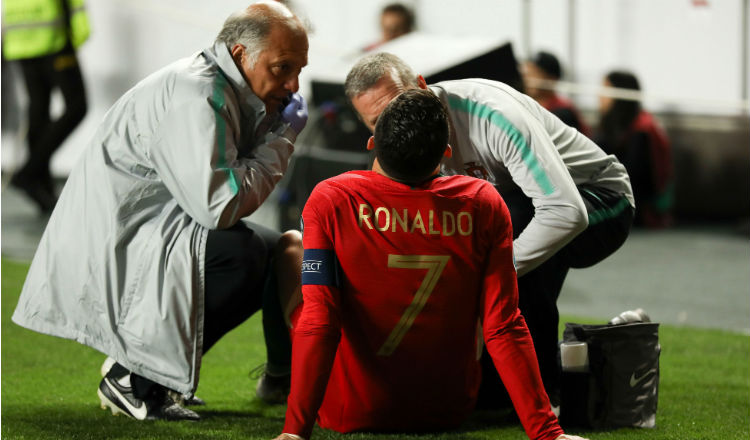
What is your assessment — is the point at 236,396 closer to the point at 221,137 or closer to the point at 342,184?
the point at 221,137

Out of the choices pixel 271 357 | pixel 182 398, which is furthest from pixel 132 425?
pixel 271 357

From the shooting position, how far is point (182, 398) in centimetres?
279

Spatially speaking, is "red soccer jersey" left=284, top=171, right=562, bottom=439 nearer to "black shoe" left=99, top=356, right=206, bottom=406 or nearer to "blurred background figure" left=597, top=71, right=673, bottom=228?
"black shoe" left=99, top=356, right=206, bottom=406

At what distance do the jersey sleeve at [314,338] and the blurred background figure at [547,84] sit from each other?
14.6 ft

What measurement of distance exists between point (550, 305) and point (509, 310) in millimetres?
532

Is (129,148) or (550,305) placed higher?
(129,148)

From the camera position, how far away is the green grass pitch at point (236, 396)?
249cm

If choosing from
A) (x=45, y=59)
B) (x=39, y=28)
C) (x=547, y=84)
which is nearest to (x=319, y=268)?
(x=547, y=84)

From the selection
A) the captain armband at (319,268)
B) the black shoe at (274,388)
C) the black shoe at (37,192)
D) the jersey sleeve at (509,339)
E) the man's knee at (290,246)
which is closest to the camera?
the jersey sleeve at (509,339)

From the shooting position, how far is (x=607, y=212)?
110 inches

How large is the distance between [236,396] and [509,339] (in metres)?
1.16

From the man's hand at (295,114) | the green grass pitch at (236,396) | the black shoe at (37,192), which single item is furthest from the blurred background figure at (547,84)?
the man's hand at (295,114)

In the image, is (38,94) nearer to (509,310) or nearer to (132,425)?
(132,425)

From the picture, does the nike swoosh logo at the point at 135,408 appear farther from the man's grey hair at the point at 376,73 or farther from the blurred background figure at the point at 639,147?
the blurred background figure at the point at 639,147
